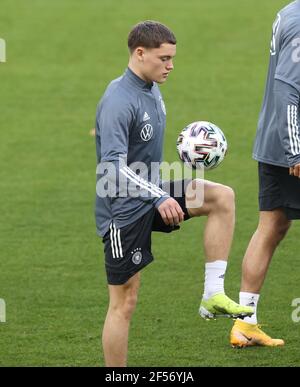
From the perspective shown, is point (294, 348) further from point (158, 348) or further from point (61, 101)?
point (61, 101)

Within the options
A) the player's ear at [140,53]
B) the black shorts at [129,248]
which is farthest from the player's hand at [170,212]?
the player's ear at [140,53]

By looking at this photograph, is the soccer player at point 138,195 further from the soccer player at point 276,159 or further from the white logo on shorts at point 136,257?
the soccer player at point 276,159

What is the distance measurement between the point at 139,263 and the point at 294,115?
1.45m

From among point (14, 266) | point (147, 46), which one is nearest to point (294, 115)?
point (147, 46)

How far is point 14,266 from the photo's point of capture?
391 inches
